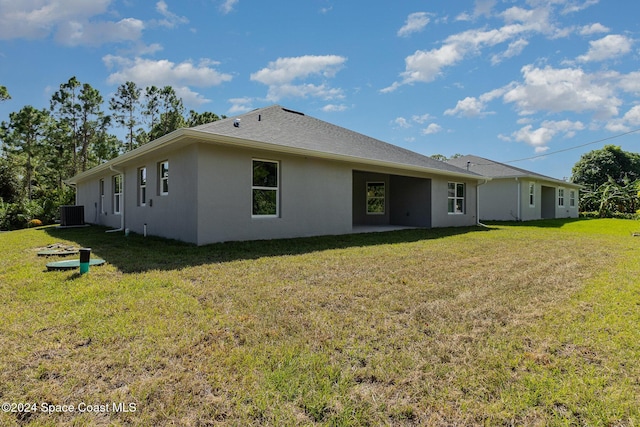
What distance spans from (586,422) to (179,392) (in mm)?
2582

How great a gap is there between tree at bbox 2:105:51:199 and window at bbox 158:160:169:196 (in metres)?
23.7

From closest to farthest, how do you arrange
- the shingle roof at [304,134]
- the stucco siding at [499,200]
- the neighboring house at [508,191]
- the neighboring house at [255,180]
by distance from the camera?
the neighboring house at [255,180] < the shingle roof at [304,134] < the neighboring house at [508,191] < the stucco siding at [499,200]

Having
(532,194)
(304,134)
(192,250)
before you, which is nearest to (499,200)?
(532,194)

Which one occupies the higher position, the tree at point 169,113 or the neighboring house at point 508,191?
the tree at point 169,113

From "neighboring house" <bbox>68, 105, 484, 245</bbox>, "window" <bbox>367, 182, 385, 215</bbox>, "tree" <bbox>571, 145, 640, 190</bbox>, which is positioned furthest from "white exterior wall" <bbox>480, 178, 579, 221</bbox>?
"tree" <bbox>571, 145, 640, 190</bbox>

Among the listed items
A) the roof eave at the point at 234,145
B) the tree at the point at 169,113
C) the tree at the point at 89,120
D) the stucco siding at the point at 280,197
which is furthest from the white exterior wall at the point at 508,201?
the tree at the point at 89,120

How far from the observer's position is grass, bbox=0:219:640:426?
2.07 metres

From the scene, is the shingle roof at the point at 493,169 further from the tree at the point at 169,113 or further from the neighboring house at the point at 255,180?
the tree at the point at 169,113

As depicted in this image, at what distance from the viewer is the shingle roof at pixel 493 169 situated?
794 inches

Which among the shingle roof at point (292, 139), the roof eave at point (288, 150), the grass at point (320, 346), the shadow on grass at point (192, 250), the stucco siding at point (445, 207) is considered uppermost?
the shingle roof at point (292, 139)

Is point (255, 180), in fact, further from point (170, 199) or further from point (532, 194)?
point (532, 194)

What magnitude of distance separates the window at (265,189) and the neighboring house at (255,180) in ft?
0.09

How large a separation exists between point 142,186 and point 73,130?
25217 millimetres

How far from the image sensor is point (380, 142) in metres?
15.1
